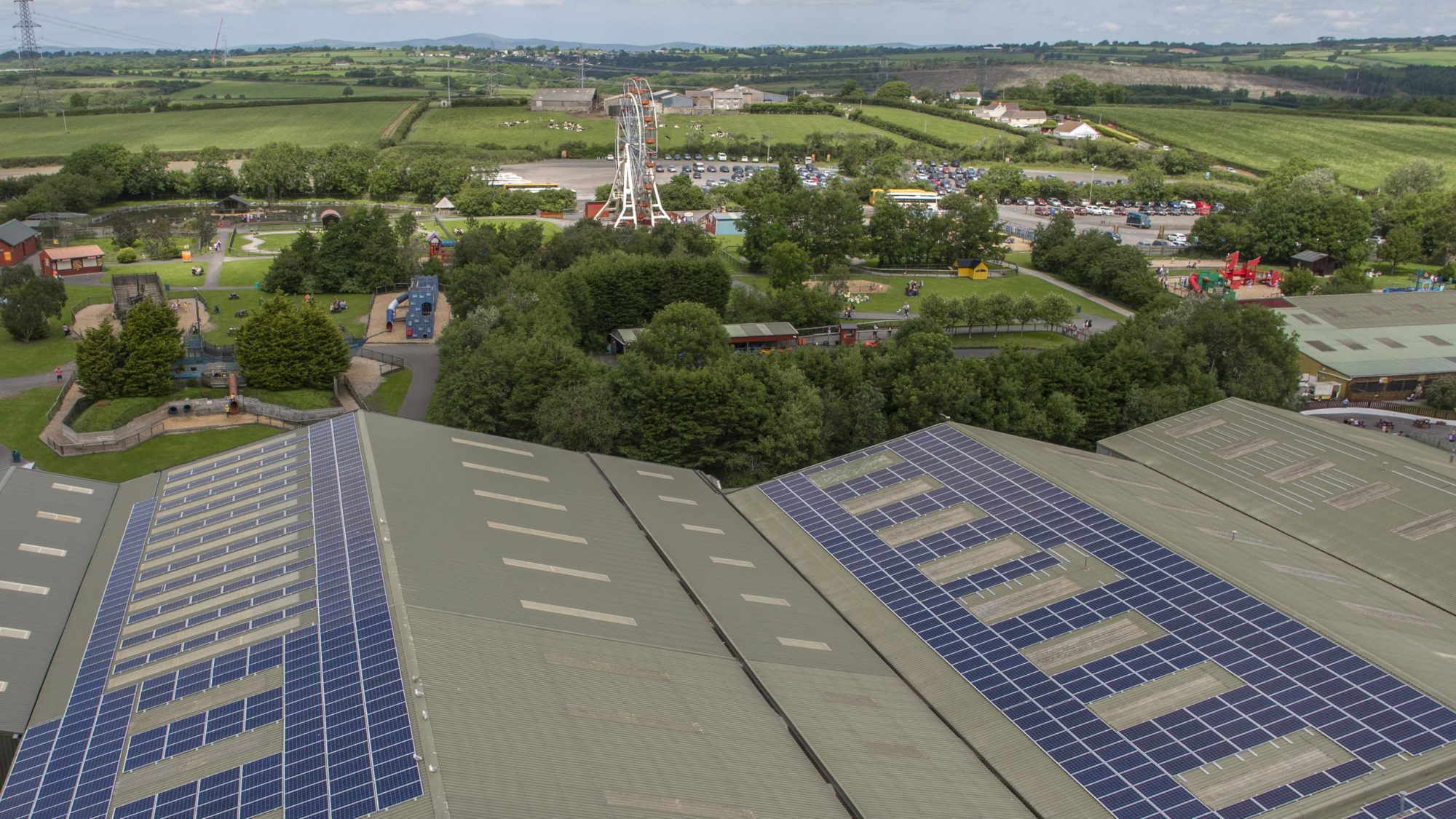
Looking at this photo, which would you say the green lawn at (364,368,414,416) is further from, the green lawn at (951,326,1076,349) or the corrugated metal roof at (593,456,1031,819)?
the green lawn at (951,326,1076,349)

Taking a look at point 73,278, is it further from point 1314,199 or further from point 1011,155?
point 1011,155

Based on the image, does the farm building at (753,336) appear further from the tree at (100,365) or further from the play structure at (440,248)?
the tree at (100,365)

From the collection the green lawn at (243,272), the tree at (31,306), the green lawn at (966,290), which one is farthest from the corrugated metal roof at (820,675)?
the green lawn at (243,272)

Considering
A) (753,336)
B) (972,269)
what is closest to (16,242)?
(753,336)

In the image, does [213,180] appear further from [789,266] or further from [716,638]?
[716,638]

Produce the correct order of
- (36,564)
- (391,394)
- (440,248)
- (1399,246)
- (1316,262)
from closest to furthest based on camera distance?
(36,564) → (391,394) → (440,248) → (1316,262) → (1399,246)

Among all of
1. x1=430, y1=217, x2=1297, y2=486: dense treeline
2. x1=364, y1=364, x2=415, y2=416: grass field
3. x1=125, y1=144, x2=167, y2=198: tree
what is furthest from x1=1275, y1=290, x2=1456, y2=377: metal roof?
x1=125, y1=144, x2=167, y2=198: tree

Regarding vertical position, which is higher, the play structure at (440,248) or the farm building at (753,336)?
the play structure at (440,248)

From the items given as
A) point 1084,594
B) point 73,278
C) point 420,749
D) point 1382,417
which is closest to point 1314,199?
point 1382,417
